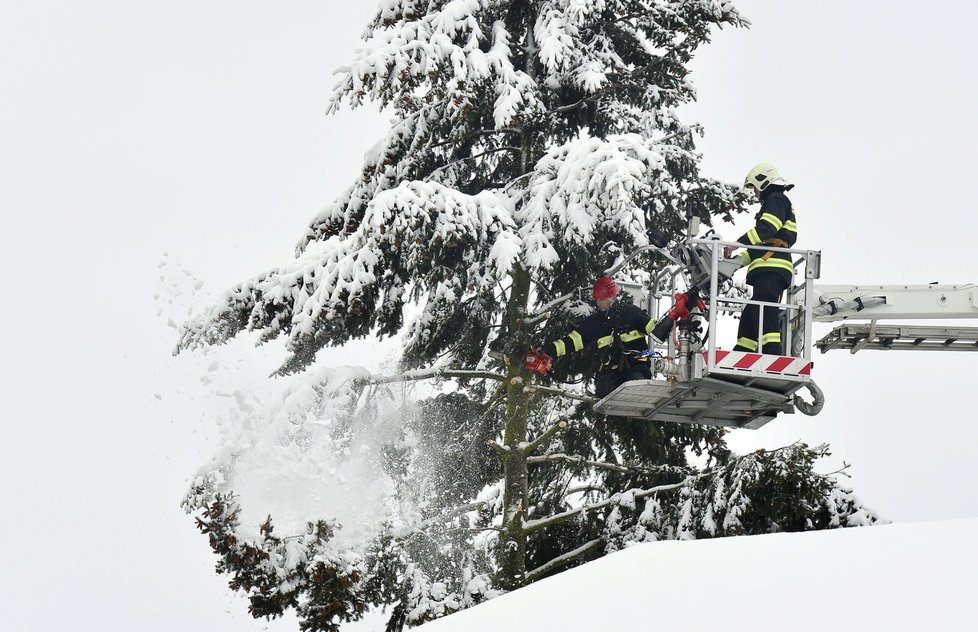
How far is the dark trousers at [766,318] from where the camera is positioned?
12.1 m

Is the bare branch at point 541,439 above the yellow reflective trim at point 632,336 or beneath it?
beneath

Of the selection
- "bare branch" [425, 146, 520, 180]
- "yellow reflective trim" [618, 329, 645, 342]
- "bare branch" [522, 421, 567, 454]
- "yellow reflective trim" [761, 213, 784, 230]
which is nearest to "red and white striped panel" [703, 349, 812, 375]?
"yellow reflective trim" [761, 213, 784, 230]

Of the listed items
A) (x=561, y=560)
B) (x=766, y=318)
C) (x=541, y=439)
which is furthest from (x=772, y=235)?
(x=561, y=560)

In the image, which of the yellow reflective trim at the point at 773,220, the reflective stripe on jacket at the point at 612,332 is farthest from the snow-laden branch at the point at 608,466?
the yellow reflective trim at the point at 773,220

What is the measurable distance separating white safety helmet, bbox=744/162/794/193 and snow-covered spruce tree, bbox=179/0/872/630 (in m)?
1.07

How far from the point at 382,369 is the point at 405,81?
3.46 m

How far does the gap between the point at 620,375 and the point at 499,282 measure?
1.65 meters

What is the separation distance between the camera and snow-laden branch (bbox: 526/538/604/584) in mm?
15867

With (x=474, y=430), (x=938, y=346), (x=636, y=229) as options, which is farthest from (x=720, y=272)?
(x=474, y=430)

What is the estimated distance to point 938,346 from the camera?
13.6 metres

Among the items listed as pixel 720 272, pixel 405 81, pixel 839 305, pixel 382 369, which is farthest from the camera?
pixel 382 369

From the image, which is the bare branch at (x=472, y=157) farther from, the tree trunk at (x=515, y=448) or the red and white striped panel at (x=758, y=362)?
the red and white striped panel at (x=758, y=362)

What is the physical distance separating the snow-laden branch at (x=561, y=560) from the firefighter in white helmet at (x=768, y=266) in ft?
15.2

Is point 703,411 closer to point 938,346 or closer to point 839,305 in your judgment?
point 839,305
